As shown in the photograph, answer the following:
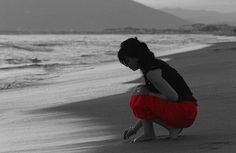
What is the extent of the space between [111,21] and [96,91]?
6670 inches

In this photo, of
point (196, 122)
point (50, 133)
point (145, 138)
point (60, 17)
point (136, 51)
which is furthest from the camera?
point (60, 17)

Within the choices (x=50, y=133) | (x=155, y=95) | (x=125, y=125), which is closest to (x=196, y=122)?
Answer: (x=125, y=125)

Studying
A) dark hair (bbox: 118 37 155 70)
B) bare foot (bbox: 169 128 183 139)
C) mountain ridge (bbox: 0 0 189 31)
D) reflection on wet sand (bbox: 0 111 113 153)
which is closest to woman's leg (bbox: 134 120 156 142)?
bare foot (bbox: 169 128 183 139)

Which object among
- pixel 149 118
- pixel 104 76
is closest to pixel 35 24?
pixel 104 76

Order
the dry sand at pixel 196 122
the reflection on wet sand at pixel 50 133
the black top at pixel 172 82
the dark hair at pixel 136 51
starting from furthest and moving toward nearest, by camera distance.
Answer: the reflection on wet sand at pixel 50 133, the black top at pixel 172 82, the dark hair at pixel 136 51, the dry sand at pixel 196 122

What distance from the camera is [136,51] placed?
5.61 metres

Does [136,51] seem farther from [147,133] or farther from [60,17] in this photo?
[60,17]

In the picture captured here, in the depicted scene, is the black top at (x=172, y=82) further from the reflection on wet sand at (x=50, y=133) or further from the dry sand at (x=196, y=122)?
the reflection on wet sand at (x=50, y=133)

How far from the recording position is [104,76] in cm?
1524

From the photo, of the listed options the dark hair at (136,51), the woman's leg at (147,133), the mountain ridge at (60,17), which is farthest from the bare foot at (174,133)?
the mountain ridge at (60,17)

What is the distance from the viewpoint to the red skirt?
222 inches

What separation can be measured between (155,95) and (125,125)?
1.48 metres

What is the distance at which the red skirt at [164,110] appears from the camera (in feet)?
18.5

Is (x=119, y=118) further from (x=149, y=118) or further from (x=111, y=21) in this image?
(x=111, y=21)
